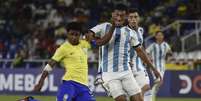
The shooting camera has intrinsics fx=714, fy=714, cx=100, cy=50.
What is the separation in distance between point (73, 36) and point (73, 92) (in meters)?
0.96

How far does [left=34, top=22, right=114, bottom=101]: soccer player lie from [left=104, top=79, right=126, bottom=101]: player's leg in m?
0.46

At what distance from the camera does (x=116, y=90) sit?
12438 mm

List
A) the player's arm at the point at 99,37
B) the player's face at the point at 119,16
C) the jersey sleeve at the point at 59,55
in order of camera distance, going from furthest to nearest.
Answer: the jersey sleeve at the point at 59,55
the player's arm at the point at 99,37
the player's face at the point at 119,16

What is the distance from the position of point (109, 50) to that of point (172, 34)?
17535 mm

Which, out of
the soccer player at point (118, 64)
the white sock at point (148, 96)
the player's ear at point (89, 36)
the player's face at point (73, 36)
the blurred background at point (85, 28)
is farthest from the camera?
the blurred background at point (85, 28)

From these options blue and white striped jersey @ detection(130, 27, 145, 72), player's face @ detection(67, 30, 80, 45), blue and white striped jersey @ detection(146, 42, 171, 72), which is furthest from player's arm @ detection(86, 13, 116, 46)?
blue and white striped jersey @ detection(146, 42, 171, 72)

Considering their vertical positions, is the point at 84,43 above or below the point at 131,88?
above

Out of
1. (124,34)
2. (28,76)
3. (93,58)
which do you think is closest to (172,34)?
(93,58)

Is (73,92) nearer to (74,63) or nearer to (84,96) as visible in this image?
(84,96)

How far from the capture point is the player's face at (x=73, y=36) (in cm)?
1191

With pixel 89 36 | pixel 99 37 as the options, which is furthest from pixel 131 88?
pixel 89 36

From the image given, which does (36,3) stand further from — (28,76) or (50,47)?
(28,76)

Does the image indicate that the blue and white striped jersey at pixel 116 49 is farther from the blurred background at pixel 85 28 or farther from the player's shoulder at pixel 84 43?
the blurred background at pixel 85 28

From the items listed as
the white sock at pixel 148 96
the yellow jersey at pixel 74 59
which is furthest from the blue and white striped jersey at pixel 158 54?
the yellow jersey at pixel 74 59
